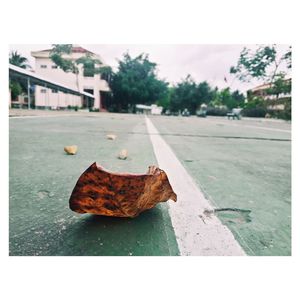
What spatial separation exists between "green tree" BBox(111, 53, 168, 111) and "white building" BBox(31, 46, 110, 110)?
1.99 meters

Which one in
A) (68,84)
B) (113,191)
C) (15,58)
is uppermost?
(68,84)

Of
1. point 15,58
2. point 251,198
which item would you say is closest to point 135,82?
point 15,58

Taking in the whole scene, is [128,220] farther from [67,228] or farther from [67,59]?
[67,59]

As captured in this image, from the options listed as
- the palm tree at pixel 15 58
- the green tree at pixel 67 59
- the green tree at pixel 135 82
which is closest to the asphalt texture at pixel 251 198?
the palm tree at pixel 15 58

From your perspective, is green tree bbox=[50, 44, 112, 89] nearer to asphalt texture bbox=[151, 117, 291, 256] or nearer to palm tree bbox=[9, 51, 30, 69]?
palm tree bbox=[9, 51, 30, 69]

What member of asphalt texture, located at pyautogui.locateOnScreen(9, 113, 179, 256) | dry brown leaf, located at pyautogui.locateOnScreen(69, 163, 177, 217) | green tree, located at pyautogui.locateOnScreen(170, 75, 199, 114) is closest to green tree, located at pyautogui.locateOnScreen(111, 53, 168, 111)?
green tree, located at pyautogui.locateOnScreen(170, 75, 199, 114)

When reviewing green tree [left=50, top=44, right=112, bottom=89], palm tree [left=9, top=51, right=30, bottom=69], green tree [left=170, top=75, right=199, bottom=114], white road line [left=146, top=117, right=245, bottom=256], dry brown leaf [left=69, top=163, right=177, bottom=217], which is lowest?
white road line [left=146, top=117, right=245, bottom=256]

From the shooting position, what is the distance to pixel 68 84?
17016 millimetres

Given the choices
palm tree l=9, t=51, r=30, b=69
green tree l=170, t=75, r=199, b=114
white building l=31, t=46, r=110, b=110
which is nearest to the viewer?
palm tree l=9, t=51, r=30, b=69

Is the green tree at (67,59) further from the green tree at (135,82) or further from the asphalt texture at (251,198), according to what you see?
the green tree at (135,82)

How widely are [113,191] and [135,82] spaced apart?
111 feet

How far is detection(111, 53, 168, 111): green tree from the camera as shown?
33.3 m
